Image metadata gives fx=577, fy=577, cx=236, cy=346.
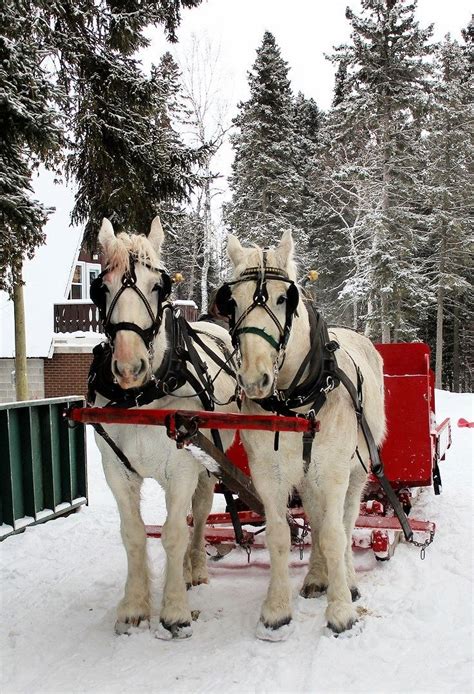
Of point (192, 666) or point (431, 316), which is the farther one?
point (431, 316)

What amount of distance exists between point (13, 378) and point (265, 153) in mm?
14240

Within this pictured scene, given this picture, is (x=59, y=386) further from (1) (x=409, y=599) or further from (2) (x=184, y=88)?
(1) (x=409, y=599)

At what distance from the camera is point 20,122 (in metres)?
6.08

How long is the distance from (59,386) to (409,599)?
1373cm

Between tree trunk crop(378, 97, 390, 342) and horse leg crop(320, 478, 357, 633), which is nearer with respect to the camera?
horse leg crop(320, 478, 357, 633)

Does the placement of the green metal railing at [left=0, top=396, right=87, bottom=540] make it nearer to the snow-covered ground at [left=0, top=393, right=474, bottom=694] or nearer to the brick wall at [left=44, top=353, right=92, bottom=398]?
the snow-covered ground at [left=0, top=393, right=474, bottom=694]

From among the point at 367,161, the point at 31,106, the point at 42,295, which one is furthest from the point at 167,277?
the point at 367,161

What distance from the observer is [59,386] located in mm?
16109

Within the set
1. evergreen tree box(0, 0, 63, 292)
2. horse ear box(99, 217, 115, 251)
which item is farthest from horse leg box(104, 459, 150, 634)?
evergreen tree box(0, 0, 63, 292)

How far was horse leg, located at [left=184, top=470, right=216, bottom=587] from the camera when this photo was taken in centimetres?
424

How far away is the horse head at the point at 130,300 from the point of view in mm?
2861

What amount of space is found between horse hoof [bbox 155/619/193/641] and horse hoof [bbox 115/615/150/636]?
13cm

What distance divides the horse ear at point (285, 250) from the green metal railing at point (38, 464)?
3.48m

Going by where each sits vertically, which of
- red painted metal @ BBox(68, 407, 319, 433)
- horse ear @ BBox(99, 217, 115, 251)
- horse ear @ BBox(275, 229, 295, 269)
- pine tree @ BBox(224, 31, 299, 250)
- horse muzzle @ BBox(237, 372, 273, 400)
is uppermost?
pine tree @ BBox(224, 31, 299, 250)
